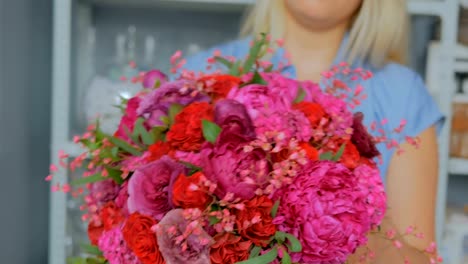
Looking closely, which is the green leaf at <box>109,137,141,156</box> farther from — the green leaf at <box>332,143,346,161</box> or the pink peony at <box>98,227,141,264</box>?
the green leaf at <box>332,143,346,161</box>

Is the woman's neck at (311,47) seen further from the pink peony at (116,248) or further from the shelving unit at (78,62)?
the pink peony at (116,248)

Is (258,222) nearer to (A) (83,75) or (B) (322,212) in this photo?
(B) (322,212)

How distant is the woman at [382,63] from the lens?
1.04m

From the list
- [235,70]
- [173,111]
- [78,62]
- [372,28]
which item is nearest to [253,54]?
[235,70]

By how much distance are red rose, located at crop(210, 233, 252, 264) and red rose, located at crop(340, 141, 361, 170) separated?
141 mm

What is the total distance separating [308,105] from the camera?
641 millimetres

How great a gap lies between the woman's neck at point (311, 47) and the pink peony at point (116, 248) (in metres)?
0.62

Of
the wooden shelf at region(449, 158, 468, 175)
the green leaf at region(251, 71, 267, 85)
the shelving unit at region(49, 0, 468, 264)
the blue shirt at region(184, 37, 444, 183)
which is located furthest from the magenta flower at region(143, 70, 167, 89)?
the wooden shelf at region(449, 158, 468, 175)

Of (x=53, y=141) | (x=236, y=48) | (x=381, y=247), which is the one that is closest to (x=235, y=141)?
(x=381, y=247)

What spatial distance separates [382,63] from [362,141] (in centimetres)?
51

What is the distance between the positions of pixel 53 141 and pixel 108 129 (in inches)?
6.3

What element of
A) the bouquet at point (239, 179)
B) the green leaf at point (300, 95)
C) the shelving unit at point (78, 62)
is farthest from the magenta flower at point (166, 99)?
the shelving unit at point (78, 62)

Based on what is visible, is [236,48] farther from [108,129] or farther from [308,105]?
[308,105]

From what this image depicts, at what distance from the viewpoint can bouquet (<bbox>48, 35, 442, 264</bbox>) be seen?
0.56 meters
